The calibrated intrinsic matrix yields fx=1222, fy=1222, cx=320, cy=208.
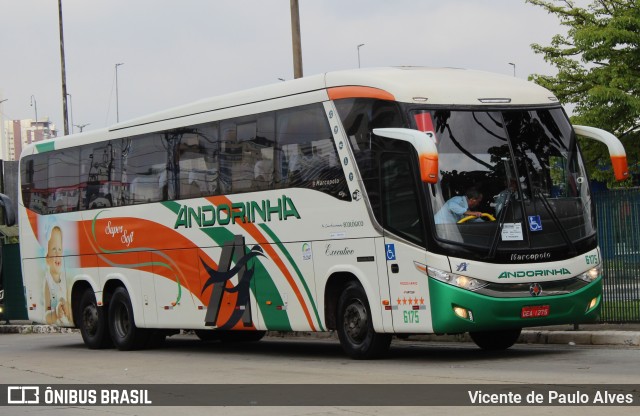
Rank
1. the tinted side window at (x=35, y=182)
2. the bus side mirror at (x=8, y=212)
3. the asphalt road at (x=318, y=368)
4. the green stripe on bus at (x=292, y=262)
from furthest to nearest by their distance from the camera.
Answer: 1. the bus side mirror at (x=8, y=212)
2. the tinted side window at (x=35, y=182)
3. the green stripe on bus at (x=292, y=262)
4. the asphalt road at (x=318, y=368)

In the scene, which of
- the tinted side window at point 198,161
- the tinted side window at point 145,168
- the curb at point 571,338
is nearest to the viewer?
the curb at point 571,338

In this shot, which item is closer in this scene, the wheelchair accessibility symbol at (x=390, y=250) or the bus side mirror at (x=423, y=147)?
the bus side mirror at (x=423, y=147)

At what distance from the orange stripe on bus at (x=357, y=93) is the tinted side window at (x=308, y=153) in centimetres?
31

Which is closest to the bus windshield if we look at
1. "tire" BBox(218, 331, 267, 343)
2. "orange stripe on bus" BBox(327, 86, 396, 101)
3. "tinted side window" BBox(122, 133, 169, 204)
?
"orange stripe on bus" BBox(327, 86, 396, 101)

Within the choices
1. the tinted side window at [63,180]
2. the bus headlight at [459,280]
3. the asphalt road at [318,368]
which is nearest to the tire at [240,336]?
the asphalt road at [318,368]

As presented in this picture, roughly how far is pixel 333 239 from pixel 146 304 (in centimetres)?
577

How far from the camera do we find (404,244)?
15.3 m

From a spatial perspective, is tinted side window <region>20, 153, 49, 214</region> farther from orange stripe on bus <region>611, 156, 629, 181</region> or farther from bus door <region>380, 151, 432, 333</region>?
orange stripe on bus <region>611, 156, 629, 181</region>

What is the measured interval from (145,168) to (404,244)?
7099 millimetres

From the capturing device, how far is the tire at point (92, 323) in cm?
2231

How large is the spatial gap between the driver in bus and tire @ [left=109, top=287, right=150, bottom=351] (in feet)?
27.0

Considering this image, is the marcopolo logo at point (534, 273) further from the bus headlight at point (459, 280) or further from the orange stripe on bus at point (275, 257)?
the orange stripe on bus at point (275, 257)

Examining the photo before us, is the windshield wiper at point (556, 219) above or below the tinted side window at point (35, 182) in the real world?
below

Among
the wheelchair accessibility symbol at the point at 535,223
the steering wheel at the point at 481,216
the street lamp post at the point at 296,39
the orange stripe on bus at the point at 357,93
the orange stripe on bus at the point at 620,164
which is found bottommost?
the wheelchair accessibility symbol at the point at 535,223
